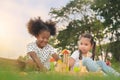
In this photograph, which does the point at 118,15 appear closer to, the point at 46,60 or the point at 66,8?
the point at 66,8

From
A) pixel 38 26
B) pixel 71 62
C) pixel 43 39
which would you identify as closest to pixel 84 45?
pixel 71 62

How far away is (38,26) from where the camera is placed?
9.15 meters

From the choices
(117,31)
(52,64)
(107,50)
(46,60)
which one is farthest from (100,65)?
(107,50)

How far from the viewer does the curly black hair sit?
29.6 ft

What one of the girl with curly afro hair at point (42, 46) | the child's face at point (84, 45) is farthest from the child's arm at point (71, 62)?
the girl with curly afro hair at point (42, 46)

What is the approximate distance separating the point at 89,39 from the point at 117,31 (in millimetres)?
36757

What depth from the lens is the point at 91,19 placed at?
2114 inches

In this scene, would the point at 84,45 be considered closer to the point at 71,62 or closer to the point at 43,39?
the point at 71,62

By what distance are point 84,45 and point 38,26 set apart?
143 cm

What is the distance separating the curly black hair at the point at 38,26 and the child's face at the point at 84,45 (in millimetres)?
1040

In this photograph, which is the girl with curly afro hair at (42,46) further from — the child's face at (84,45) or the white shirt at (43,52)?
the child's face at (84,45)

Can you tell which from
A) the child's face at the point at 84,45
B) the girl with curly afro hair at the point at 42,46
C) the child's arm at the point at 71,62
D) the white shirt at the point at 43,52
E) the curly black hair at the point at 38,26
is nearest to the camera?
the child's arm at the point at 71,62

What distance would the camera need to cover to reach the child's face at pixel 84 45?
8133 mm

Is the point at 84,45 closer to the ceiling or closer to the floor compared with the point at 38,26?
closer to the floor
